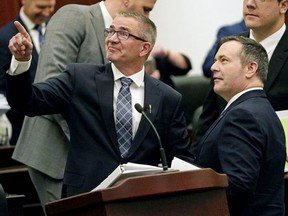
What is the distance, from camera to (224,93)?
4.60 meters

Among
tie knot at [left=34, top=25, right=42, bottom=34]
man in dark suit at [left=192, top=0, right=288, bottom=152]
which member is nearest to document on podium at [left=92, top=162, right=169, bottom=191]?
man in dark suit at [left=192, top=0, right=288, bottom=152]

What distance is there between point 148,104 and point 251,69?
18.5 inches

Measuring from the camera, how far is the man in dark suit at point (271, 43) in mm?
5078

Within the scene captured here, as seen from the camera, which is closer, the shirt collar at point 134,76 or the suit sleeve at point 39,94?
the suit sleeve at point 39,94

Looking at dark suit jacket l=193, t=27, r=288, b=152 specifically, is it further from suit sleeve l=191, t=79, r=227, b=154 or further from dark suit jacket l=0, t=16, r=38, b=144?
dark suit jacket l=0, t=16, r=38, b=144

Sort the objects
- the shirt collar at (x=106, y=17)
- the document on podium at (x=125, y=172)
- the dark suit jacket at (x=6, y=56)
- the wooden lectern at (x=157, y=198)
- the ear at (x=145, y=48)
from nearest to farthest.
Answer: the wooden lectern at (x=157, y=198) < the document on podium at (x=125, y=172) < the ear at (x=145, y=48) < the shirt collar at (x=106, y=17) < the dark suit jacket at (x=6, y=56)

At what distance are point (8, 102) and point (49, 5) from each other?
2061 millimetres

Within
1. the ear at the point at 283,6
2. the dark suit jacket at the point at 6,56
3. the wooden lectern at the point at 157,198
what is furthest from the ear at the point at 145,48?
the dark suit jacket at the point at 6,56

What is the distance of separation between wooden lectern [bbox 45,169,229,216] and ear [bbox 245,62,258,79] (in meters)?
0.71

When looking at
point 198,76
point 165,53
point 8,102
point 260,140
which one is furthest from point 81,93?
point 198,76

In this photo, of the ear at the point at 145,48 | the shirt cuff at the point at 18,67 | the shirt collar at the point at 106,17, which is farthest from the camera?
the shirt collar at the point at 106,17

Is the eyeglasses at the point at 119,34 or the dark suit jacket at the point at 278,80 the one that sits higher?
the eyeglasses at the point at 119,34

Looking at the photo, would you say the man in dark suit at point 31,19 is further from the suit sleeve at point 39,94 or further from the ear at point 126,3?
the suit sleeve at point 39,94

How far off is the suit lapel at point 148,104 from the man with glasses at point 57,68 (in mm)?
390
